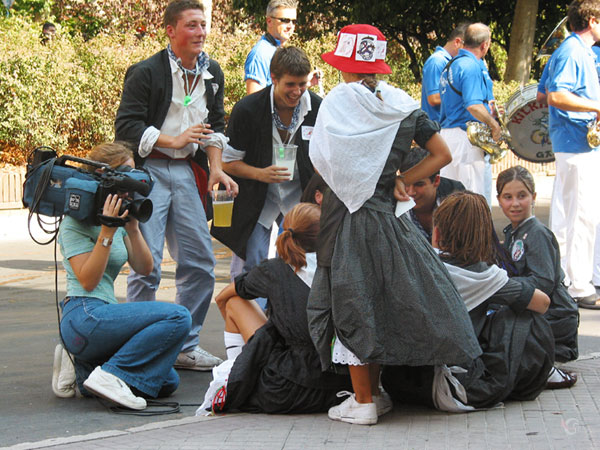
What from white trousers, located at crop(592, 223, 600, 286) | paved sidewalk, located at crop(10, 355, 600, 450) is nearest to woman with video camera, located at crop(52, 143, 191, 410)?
paved sidewalk, located at crop(10, 355, 600, 450)

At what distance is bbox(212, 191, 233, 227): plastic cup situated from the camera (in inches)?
223

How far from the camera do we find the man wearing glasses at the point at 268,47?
25.1 feet

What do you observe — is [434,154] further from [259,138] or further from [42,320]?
[42,320]

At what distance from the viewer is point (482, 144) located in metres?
8.38

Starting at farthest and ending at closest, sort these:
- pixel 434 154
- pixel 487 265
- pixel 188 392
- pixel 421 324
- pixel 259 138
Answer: pixel 259 138 < pixel 188 392 < pixel 487 265 < pixel 434 154 < pixel 421 324

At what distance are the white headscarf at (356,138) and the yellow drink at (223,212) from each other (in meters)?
1.45

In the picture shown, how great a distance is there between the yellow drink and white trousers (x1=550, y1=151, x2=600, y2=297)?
2.78m

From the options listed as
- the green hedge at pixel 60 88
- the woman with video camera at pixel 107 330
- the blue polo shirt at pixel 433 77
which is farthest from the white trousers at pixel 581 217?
the green hedge at pixel 60 88

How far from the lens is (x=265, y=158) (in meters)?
6.03

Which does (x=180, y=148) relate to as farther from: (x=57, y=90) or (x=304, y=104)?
(x=57, y=90)

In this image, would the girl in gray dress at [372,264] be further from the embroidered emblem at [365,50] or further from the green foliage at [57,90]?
the green foliage at [57,90]

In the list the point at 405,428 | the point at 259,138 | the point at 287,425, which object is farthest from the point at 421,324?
the point at 259,138

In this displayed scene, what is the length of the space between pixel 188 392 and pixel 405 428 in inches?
57.0

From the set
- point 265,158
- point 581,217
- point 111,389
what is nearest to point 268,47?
point 265,158
